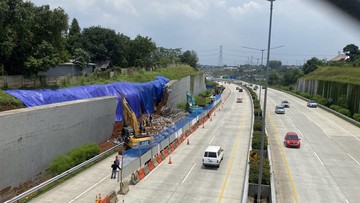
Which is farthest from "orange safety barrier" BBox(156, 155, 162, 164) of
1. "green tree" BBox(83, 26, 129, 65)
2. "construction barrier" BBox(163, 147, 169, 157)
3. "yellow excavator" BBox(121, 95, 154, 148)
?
"green tree" BBox(83, 26, 129, 65)

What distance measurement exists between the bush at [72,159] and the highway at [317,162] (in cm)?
1402

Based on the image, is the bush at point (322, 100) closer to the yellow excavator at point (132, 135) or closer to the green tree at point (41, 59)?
the yellow excavator at point (132, 135)

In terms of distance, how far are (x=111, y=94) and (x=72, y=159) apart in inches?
624

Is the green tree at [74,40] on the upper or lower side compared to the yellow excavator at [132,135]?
upper

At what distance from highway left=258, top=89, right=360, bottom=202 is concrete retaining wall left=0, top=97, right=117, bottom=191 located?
15.8m

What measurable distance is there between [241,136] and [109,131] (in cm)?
1523

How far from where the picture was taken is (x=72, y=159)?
88.4 feet

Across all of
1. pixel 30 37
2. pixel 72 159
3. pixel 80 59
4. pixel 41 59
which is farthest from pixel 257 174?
pixel 80 59

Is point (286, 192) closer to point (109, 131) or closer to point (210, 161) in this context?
point (210, 161)

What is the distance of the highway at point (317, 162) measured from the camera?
23578 mm

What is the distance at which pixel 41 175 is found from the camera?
2567 cm

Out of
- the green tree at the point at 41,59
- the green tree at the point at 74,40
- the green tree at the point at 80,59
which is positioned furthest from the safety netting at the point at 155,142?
the green tree at the point at 74,40

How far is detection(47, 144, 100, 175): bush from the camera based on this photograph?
2550cm

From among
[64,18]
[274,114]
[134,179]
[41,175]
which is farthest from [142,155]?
[274,114]
